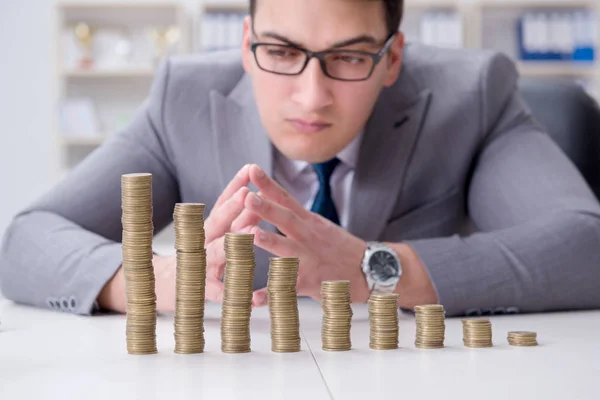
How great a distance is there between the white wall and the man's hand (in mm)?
5585

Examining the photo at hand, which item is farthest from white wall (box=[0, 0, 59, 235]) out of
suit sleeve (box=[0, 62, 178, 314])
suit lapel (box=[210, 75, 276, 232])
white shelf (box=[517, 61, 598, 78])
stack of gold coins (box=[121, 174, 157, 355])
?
stack of gold coins (box=[121, 174, 157, 355])

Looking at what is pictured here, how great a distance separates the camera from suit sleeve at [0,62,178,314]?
173cm

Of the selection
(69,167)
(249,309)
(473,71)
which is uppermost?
(473,71)

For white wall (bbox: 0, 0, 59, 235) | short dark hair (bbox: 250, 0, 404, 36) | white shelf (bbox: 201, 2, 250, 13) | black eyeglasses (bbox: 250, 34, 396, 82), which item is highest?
white shelf (bbox: 201, 2, 250, 13)

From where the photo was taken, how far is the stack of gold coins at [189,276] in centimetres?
121

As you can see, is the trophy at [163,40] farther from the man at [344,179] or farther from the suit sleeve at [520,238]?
the suit sleeve at [520,238]

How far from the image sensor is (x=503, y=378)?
3.55 feet

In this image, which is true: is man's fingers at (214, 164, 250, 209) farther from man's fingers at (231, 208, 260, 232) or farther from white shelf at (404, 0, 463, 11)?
white shelf at (404, 0, 463, 11)

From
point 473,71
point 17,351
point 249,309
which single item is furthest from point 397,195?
point 17,351

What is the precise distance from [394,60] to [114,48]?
487 centimetres

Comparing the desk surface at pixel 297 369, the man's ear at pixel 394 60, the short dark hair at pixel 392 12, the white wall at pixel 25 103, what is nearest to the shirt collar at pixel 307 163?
the man's ear at pixel 394 60

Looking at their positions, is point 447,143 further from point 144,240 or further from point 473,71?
point 144,240

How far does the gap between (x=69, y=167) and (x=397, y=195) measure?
5.03m

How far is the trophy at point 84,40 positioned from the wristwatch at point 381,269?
5263 millimetres
